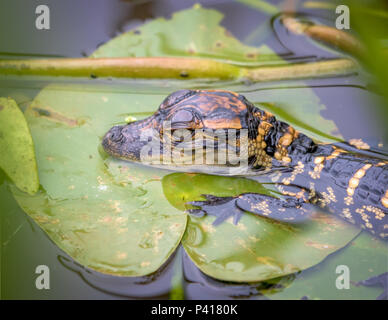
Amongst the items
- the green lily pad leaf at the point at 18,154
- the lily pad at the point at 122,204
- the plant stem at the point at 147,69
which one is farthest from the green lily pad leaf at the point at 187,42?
the green lily pad leaf at the point at 18,154

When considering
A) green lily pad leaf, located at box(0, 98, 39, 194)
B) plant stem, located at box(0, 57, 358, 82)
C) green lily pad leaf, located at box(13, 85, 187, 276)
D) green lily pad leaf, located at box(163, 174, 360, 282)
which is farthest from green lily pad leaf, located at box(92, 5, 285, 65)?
green lily pad leaf, located at box(163, 174, 360, 282)

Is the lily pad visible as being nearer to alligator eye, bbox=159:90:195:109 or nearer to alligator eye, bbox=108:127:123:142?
alligator eye, bbox=108:127:123:142

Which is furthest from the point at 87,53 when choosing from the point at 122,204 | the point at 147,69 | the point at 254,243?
the point at 254,243

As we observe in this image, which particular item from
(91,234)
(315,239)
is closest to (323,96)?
(315,239)

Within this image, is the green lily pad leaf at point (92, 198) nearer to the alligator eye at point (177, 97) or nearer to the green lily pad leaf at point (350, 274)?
the alligator eye at point (177, 97)

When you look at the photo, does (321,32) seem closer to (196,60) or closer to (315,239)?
(196,60)

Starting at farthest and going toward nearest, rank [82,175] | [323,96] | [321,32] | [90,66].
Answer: [321,32] → [323,96] → [90,66] → [82,175]

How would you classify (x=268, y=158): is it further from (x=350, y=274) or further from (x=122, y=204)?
(x=122, y=204)
